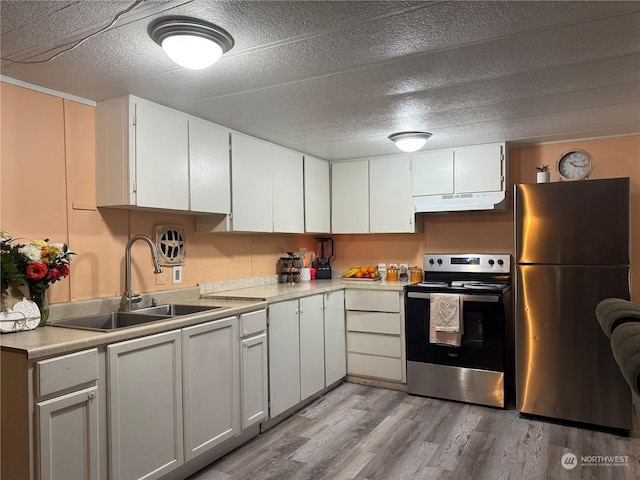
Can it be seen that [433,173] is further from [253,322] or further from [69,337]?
[69,337]

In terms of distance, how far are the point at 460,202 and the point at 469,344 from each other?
120cm

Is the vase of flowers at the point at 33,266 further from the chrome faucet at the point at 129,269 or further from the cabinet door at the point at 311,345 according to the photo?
the cabinet door at the point at 311,345

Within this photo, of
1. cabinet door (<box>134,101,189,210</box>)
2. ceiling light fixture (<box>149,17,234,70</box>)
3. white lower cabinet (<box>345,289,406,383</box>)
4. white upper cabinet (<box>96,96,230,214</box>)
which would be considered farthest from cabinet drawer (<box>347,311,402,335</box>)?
ceiling light fixture (<box>149,17,234,70</box>)

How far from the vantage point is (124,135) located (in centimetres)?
254

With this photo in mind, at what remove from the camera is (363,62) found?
6.99 ft

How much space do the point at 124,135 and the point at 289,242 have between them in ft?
7.31

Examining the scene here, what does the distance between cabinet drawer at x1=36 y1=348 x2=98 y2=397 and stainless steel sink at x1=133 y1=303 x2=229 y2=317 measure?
2.71 feet

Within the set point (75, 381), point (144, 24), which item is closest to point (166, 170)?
point (144, 24)

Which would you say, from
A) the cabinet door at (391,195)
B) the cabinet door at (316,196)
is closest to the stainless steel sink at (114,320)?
the cabinet door at (316,196)

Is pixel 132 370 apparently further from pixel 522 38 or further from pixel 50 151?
pixel 522 38

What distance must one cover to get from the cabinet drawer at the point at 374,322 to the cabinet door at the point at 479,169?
125 centimetres

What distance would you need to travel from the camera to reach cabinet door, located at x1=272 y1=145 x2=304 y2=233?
3.77 m

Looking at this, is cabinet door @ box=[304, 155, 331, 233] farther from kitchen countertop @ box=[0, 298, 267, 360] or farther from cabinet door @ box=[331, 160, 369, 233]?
kitchen countertop @ box=[0, 298, 267, 360]

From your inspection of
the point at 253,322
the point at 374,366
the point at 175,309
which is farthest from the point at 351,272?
the point at 175,309
